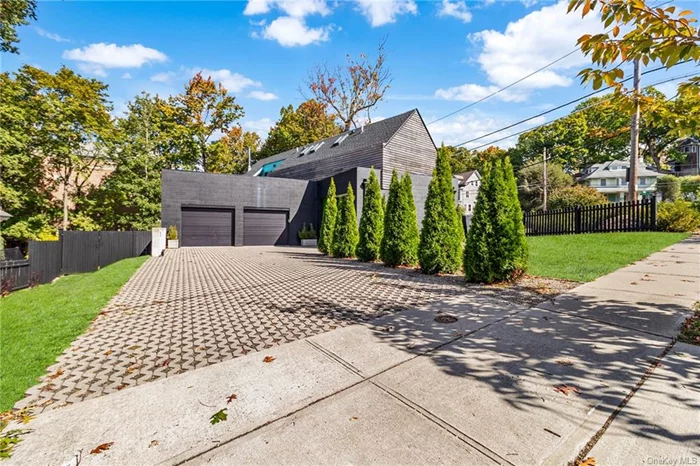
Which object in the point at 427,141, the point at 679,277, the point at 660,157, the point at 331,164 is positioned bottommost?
the point at 679,277

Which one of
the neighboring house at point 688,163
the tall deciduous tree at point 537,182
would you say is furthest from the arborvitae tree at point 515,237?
the neighboring house at point 688,163

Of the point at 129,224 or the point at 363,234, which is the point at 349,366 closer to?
the point at 363,234

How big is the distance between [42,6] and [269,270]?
11043mm

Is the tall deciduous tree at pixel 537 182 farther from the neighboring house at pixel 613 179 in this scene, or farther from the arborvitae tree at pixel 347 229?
the arborvitae tree at pixel 347 229

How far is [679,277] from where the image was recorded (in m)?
5.45

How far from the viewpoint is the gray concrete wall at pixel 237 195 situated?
15250 mm

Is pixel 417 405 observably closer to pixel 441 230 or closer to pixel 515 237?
pixel 515 237

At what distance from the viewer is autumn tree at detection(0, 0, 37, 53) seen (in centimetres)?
974

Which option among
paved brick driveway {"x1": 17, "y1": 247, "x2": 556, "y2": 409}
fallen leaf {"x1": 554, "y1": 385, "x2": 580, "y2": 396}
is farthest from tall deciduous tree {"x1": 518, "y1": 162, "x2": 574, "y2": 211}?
fallen leaf {"x1": 554, "y1": 385, "x2": 580, "y2": 396}

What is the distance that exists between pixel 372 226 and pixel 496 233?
174 inches

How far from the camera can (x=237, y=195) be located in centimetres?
1688

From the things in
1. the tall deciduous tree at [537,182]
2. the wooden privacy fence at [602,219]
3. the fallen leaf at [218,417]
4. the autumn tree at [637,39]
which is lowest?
the fallen leaf at [218,417]

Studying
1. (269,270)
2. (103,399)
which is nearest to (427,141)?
(269,270)

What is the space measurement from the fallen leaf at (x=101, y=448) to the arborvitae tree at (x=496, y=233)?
5.80m
